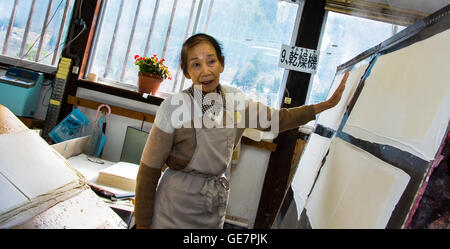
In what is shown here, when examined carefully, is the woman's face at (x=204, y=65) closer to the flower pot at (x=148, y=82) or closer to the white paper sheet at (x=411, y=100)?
the white paper sheet at (x=411, y=100)

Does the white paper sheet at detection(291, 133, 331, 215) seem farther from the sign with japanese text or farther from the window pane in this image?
the window pane

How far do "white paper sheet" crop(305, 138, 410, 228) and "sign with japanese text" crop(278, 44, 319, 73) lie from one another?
5.84ft

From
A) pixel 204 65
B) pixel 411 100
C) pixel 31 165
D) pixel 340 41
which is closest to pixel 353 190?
pixel 411 100

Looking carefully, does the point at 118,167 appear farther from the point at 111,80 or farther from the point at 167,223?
the point at 111,80

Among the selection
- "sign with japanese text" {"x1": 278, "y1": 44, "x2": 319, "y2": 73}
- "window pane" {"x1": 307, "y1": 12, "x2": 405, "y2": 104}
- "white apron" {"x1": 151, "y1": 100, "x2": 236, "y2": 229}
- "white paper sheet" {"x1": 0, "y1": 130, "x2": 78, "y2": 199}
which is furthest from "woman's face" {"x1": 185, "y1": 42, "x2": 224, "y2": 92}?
"window pane" {"x1": 307, "y1": 12, "x2": 405, "y2": 104}

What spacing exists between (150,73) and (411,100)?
2.35 meters

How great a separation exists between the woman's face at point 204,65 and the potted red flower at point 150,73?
5.05 ft

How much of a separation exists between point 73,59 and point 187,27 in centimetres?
119

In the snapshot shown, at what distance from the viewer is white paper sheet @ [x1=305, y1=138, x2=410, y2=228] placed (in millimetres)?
582

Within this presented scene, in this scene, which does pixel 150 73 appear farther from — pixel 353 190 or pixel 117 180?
pixel 353 190

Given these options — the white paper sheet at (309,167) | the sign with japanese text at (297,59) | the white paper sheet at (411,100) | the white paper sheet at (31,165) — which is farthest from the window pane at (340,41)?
the white paper sheet at (31,165)

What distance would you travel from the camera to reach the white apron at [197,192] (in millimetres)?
1123

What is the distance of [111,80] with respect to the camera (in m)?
2.90

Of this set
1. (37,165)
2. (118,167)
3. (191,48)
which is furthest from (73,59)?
(191,48)
